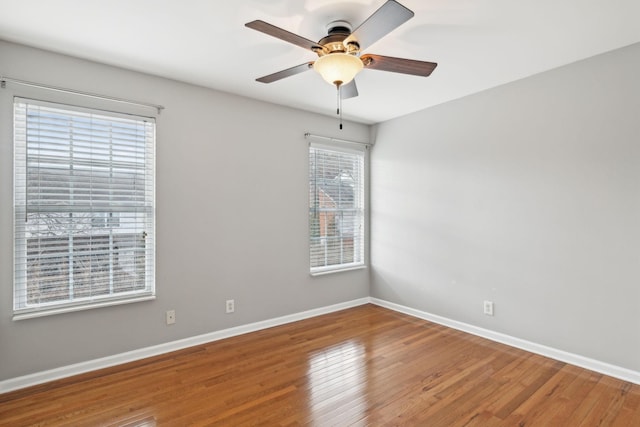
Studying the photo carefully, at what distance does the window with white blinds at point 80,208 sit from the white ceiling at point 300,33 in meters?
0.55

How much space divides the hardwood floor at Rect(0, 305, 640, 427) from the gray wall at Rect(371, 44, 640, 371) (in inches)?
17.6

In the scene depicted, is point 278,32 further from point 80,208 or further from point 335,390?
point 335,390

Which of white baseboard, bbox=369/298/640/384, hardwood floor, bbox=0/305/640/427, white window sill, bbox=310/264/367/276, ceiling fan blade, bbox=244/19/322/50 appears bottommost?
hardwood floor, bbox=0/305/640/427

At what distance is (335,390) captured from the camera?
245 centimetres

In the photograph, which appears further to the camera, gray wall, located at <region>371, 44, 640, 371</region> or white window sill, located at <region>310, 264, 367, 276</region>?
white window sill, located at <region>310, 264, 367, 276</region>

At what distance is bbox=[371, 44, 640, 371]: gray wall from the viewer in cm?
263

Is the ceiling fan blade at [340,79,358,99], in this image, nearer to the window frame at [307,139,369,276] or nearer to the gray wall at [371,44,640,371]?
the window frame at [307,139,369,276]

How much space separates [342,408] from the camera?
2232 mm

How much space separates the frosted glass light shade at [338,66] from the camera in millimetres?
2066

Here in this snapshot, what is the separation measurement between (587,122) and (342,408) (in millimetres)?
2945

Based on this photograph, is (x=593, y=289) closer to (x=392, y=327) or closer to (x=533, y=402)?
(x=533, y=402)

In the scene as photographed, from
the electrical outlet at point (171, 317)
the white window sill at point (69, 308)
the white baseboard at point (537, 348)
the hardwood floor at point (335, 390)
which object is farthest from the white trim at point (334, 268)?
the white window sill at point (69, 308)

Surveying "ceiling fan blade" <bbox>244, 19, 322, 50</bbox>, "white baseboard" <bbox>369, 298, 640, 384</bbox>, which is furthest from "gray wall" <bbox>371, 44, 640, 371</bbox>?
"ceiling fan blade" <bbox>244, 19, 322, 50</bbox>

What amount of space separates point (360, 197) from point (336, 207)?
468mm
